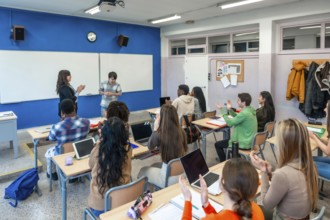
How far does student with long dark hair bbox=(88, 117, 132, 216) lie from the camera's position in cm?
200

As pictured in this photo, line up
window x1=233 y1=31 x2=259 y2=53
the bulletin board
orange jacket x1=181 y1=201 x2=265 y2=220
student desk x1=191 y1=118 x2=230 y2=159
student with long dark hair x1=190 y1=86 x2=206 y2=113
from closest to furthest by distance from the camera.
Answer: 1. orange jacket x1=181 y1=201 x2=265 y2=220
2. student desk x1=191 y1=118 x2=230 y2=159
3. student with long dark hair x1=190 y1=86 x2=206 y2=113
4. window x1=233 y1=31 x2=259 y2=53
5. the bulletin board

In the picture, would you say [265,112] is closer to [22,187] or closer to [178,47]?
[22,187]

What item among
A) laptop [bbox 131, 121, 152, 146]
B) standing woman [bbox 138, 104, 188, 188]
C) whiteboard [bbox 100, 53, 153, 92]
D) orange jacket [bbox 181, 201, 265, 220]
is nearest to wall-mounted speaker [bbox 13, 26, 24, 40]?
whiteboard [bbox 100, 53, 153, 92]

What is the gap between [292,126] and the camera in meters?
1.69

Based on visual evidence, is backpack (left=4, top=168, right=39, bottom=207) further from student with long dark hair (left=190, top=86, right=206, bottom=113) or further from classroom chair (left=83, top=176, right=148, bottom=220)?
student with long dark hair (left=190, top=86, right=206, bottom=113)

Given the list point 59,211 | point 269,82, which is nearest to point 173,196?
point 59,211

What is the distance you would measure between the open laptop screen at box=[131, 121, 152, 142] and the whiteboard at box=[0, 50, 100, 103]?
416 centimetres

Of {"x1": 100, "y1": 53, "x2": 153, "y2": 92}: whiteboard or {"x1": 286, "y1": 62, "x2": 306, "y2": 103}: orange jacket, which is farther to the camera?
{"x1": 100, "y1": 53, "x2": 153, "y2": 92}: whiteboard

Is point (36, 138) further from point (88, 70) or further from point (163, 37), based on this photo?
point (163, 37)

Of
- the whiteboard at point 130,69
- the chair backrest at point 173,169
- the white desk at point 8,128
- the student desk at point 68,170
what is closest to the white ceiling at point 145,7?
the whiteboard at point 130,69

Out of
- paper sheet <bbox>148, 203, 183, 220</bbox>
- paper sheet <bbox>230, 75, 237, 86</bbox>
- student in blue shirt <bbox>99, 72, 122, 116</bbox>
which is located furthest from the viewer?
paper sheet <bbox>230, 75, 237, 86</bbox>

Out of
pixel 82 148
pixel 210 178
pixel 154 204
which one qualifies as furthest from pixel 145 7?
pixel 154 204

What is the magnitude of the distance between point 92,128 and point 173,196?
2.32 m

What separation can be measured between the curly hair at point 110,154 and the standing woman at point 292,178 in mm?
1082
